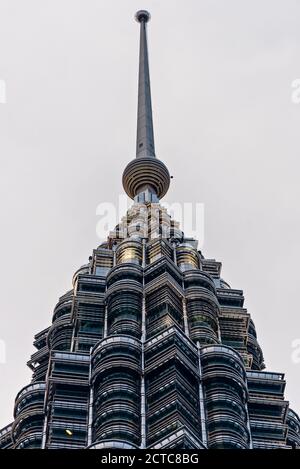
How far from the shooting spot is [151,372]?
139625mm

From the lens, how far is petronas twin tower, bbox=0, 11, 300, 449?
428 ft

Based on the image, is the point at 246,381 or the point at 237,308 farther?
the point at 237,308

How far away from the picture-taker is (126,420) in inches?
5094

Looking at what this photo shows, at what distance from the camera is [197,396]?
138 meters

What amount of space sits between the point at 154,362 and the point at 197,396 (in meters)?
7.80

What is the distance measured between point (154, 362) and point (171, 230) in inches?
2441

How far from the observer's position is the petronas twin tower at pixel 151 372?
13038 centimetres
